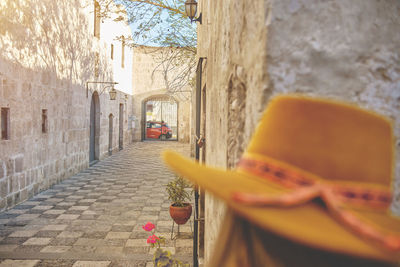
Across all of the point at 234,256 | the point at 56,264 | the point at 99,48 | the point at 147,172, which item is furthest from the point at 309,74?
the point at 99,48

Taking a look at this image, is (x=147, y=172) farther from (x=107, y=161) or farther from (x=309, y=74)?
(x=309, y=74)

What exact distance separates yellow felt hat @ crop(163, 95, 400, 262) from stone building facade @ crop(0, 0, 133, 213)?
5.39 meters

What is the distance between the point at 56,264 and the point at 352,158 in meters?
3.62

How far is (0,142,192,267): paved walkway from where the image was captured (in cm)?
360

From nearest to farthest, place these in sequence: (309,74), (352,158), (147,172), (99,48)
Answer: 1. (352,158)
2. (309,74)
3. (147,172)
4. (99,48)

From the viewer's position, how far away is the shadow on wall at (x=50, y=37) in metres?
5.18

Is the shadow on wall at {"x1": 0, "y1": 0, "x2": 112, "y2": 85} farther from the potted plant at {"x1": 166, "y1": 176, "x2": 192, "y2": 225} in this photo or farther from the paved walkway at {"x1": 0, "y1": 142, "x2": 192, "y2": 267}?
the potted plant at {"x1": 166, "y1": 176, "x2": 192, "y2": 225}

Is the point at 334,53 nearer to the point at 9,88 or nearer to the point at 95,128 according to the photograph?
the point at 9,88

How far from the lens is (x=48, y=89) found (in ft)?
22.2

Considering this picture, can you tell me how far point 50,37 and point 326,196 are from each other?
7.36 metres

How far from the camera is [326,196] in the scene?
1.71ft

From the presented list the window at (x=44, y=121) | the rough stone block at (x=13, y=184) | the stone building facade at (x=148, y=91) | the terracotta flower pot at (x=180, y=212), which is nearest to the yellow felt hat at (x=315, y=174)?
the terracotta flower pot at (x=180, y=212)

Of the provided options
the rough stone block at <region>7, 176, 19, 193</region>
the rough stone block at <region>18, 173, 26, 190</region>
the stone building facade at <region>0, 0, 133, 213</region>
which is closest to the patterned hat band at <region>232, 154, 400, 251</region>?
the stone building facade at <region>0, 0, 133, 213</region>

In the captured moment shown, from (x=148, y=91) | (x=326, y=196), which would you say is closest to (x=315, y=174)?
(x=326, y=196)
